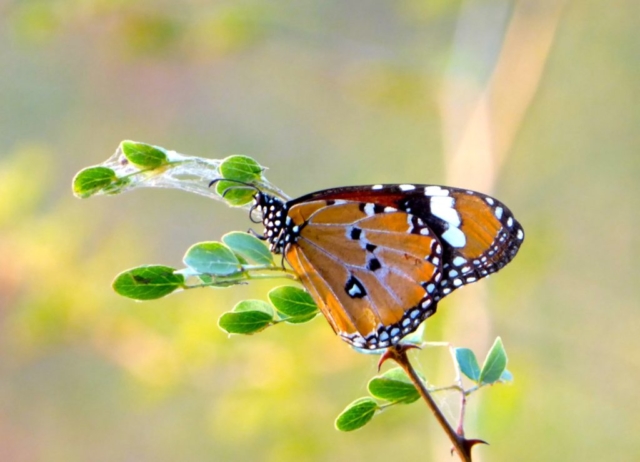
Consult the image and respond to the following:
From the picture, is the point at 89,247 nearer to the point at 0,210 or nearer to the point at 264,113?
the point at 0,210

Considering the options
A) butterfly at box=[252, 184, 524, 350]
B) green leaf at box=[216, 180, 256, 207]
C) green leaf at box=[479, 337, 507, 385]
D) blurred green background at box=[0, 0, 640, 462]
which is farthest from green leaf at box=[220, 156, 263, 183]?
blurred green background at box=[0, 0, 640, 462]

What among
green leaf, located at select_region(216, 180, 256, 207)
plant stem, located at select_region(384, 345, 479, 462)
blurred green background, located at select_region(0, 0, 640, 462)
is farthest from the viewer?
blurred green background, located at select_region(0, 0, 640, 462)

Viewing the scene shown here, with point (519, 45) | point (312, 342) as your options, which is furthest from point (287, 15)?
point (312, 342)

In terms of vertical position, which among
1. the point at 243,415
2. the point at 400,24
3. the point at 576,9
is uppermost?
the point at 576,9

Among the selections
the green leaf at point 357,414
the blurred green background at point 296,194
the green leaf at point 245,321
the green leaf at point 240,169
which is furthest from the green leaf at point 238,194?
the blurred green background at point 296,194

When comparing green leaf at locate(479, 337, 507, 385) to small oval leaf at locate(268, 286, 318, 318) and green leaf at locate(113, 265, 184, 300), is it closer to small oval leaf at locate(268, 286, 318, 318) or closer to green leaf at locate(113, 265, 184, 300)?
small oval leaf at locate(268, 286, 318, 318)

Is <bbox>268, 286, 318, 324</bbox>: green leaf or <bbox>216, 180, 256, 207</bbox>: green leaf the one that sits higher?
<bbox>216, 180, 256, 207</bbox>: green leaf

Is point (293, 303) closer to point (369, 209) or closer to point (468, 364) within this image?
point (468, 364)

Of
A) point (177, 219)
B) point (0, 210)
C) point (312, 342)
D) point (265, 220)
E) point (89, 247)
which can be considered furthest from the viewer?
point (177, 219)
